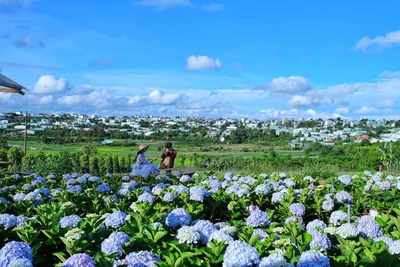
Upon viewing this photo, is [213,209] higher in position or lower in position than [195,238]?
lower

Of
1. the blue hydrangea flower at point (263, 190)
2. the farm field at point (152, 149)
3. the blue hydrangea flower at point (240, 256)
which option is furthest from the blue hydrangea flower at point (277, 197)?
the farm field at point (152, 149)

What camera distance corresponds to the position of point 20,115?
19.8 meters

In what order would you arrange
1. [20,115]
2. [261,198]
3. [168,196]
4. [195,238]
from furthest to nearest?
[20,115], [261,198], [168,196], [195,238]

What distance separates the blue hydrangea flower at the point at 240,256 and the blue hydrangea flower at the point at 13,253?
82 cm

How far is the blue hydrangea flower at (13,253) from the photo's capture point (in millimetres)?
1650

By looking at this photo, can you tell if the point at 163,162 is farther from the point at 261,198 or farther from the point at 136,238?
the point at 136,238

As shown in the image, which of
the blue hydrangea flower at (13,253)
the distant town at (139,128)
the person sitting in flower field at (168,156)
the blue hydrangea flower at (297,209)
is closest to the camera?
the blue hydrangea flower at (13,253)

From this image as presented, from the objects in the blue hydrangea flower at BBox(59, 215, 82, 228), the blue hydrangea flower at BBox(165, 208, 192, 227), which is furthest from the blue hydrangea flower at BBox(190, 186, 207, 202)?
the blue hydrangea flower at BBox(59, 215, 82, 228)

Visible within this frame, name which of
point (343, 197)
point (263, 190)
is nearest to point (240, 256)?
→ point (263, 190)

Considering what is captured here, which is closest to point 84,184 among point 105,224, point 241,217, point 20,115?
point 241,217

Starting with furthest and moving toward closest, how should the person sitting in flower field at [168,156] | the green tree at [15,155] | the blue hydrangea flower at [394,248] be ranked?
the green tree at [15,155] < the person sitting in flower field at [168,156] < the blue hydrangea flower at [394,248]

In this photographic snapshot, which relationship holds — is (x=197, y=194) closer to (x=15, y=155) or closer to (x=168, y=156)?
(x=168, y=156)

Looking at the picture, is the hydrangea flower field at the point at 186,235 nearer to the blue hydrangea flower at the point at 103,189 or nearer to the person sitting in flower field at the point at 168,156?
the blue hydrangea flower at the point at 103,189

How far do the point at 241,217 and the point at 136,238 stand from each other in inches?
73.9
